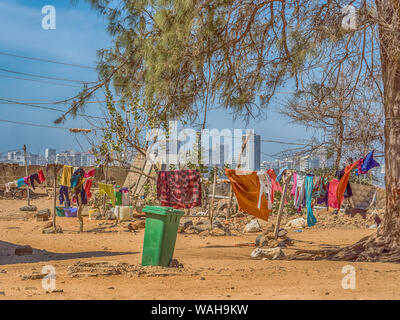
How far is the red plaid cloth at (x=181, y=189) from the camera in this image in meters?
12.0

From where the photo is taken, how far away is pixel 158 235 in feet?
21.6

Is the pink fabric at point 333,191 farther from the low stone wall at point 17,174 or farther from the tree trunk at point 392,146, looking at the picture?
the low stone wall at point 17,174

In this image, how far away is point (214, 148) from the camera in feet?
74.1

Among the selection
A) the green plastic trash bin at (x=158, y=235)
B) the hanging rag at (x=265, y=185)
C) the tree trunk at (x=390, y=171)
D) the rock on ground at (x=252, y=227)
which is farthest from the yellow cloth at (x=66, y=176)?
the tree trunk at (x=390, y=171)

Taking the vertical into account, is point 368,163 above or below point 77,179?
above

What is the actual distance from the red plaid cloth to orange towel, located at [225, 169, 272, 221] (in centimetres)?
129

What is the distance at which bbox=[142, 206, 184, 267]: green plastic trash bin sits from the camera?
6547 millimetres

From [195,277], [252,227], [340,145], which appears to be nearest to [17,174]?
[252,227]

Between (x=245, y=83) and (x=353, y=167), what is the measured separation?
3.19 metres

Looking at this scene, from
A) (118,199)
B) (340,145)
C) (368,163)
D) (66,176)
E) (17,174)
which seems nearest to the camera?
(368,163)

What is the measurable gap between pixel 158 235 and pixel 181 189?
5.49 metres

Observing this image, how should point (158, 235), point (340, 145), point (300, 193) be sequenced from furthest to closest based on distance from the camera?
point (340, 145), point (300, 193), point (158, 235)

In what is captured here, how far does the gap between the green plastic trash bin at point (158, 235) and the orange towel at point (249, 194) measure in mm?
4362

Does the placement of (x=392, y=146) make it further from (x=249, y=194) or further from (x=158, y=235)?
(x=158, y=235)
